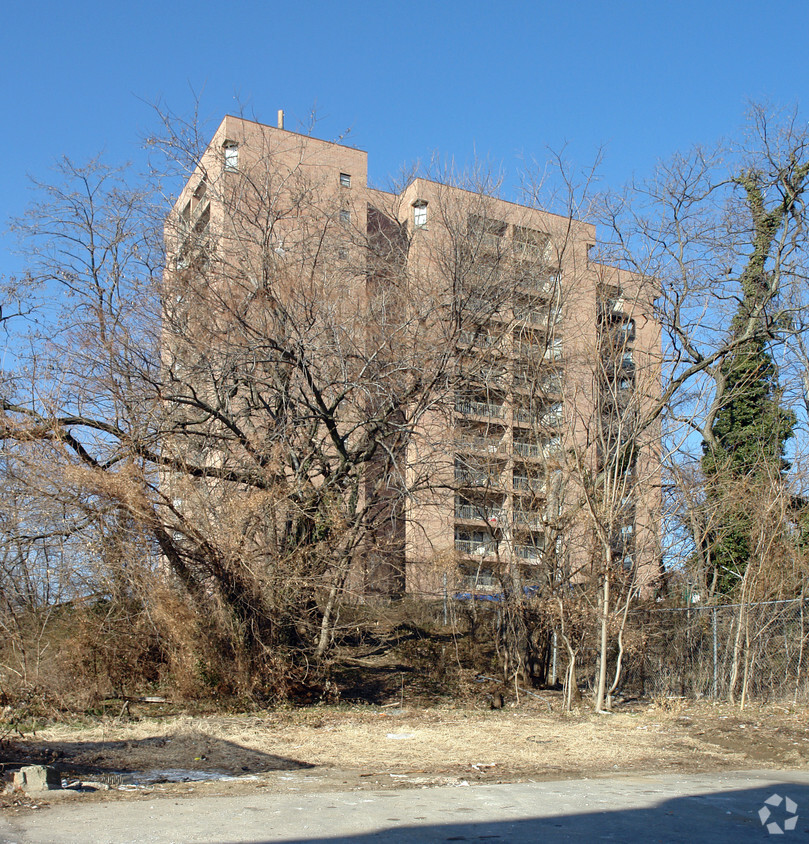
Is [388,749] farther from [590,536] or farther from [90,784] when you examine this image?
[590,536]

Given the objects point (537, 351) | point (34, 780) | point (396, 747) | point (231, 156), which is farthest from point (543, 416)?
point (34, 780)

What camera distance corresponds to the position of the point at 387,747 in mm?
8727

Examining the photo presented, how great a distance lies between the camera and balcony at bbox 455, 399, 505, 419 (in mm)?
14570

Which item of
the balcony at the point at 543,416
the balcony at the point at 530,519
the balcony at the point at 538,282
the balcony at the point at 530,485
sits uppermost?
the balcony at the point at 538,282

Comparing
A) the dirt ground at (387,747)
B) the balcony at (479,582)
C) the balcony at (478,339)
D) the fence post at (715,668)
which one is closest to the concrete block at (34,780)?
the dirt ground at (387,747)

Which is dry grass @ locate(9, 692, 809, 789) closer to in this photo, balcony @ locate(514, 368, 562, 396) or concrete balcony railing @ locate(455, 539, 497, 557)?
concrete balcony railing @ locate(455, 539, 497, 557)

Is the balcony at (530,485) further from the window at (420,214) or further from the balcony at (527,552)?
the window at (420,214)

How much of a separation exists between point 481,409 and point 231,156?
6.54 metres

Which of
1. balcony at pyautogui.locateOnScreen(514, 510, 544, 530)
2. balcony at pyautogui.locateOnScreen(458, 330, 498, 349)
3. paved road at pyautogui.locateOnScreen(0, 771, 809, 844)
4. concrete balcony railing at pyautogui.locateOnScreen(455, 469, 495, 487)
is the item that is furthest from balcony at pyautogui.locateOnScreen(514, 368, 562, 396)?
paved road at pyautogui.locateOnScreen(0, 771, 809, 844)

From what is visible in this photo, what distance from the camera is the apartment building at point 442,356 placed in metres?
13.0

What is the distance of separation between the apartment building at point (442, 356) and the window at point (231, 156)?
59 millimetres

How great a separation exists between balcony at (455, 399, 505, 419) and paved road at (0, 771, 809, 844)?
28.4ft

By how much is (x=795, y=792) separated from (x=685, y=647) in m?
8.01

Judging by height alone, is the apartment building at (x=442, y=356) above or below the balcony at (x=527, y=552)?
above
